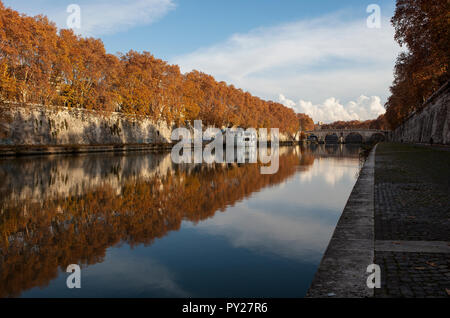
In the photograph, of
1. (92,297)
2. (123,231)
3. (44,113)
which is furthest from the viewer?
(44,113)

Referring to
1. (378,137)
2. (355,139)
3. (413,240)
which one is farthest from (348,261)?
(355,139)

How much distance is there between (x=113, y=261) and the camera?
5.84 meters

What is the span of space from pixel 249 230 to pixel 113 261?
321 cm

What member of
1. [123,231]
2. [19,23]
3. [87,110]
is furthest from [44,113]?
[123,231]

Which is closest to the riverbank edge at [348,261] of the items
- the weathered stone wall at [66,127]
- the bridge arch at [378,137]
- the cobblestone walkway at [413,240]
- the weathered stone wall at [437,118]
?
the cobblestone walkway at [413,240]

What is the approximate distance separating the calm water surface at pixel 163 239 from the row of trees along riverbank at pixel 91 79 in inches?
1108

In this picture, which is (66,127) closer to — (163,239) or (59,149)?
(59,149)

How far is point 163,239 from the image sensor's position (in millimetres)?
7254

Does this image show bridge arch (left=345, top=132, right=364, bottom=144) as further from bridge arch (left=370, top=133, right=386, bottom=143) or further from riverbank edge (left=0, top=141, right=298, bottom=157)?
riverbank edge (left=0, top=141, right=298, bottom=157)

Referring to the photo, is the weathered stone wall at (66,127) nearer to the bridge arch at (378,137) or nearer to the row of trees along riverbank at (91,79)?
the row of trees along riverbank at (91,79)

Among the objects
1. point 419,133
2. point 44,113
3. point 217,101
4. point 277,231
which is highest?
point 217,101

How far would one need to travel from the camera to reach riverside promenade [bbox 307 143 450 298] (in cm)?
374

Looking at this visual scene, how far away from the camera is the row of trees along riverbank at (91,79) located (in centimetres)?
3562
